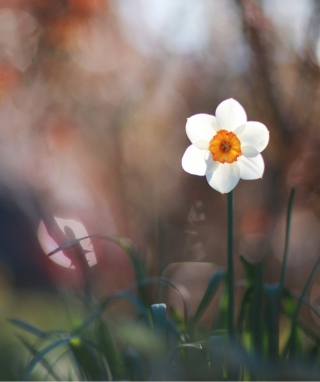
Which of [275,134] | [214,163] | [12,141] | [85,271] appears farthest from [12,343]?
[275,134]

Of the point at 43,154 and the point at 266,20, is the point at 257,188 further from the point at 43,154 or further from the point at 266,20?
the point at 43,154

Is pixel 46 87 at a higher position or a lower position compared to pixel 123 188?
higher

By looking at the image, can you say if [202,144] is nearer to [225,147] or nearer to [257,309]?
[225,147]

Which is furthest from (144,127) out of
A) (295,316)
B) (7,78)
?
(295,316)

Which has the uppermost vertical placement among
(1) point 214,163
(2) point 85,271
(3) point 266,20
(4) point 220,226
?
(3) point 266,20

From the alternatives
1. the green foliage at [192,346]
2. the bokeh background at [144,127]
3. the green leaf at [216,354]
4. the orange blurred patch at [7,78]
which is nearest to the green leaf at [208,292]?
the green foliage at [192,346]

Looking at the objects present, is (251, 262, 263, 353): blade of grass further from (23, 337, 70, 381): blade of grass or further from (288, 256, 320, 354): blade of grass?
(23, 337, 70, 381): blade of grass
